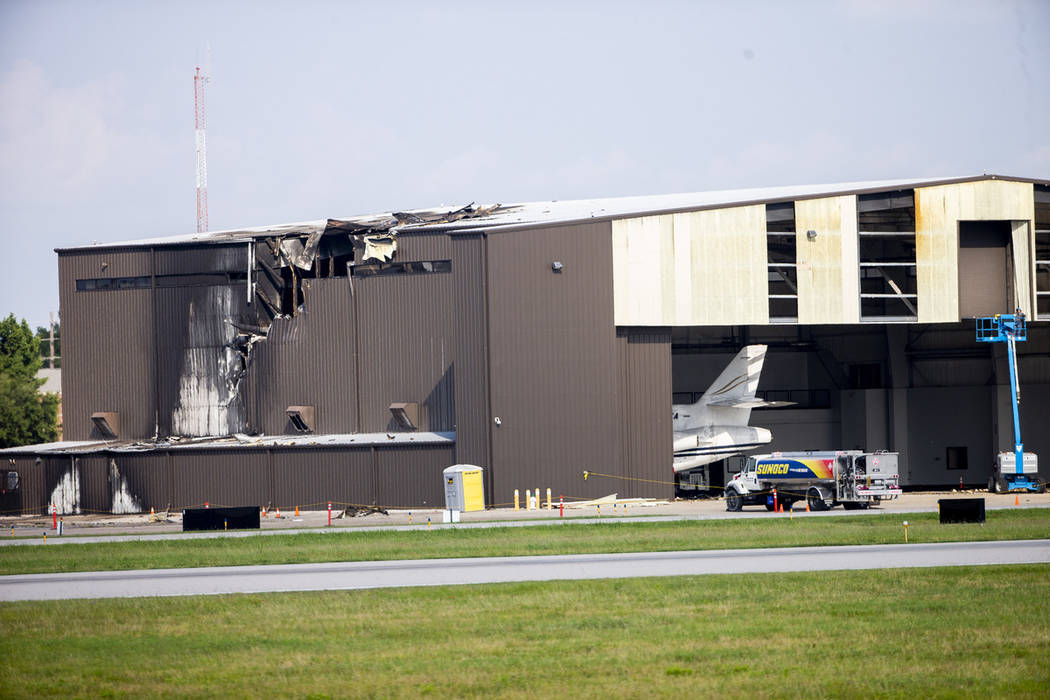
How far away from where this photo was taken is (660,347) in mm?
54094

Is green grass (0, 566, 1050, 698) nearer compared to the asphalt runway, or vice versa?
green grass (0, 566, 1050, 698)

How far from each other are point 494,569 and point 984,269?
38.0m

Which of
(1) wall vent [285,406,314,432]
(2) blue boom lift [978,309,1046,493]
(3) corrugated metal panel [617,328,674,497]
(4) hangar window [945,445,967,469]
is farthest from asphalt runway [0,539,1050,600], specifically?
(4) hangar window [945,445,967,469]

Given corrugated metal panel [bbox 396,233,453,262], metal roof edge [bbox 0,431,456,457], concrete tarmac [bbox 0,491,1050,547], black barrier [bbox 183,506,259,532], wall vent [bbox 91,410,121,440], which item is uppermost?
corrugated metal panel [bbox 396,233,453,262]

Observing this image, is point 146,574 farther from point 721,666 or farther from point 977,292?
point 977,292

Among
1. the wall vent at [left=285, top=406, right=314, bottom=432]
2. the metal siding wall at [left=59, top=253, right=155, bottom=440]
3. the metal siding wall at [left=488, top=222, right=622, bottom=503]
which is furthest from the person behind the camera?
the metal siding wall at [left=59, top=253, right=155, bottom=440]

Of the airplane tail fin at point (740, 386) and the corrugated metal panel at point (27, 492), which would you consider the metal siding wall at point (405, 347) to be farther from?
the corrugated metal panel at point (27, 492)

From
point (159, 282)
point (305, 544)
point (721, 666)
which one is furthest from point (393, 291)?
point (721, 666)

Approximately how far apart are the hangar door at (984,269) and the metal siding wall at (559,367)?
18471 millimetres

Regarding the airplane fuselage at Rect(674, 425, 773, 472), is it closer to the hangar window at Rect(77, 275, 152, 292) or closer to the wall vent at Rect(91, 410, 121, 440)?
the hangar window at Rect(77, 275, 152, 292)

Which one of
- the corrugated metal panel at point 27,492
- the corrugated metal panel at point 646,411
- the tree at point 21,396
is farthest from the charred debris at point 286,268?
the tree at point 21,396

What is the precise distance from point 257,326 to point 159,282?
6583 millimetres

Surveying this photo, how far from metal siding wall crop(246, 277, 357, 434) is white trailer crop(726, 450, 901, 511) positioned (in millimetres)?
24181

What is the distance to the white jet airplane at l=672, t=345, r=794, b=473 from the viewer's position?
58.7m
